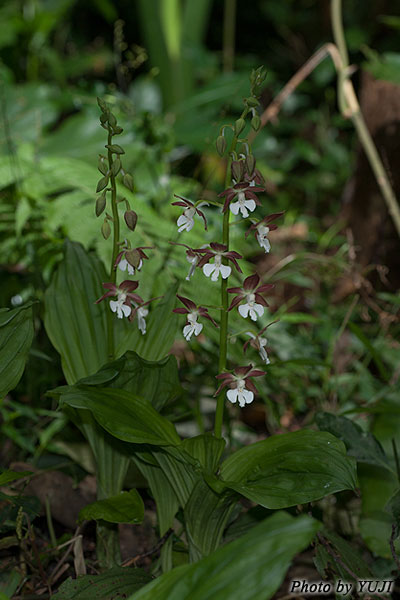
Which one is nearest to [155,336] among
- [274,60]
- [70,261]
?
[70,261]

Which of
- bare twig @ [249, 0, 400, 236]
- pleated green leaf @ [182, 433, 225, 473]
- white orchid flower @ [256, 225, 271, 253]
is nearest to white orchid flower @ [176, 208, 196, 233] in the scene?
white orchid flower @ [256, 225, 271, 253]

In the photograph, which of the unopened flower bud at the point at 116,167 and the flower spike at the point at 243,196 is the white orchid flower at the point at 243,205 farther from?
the unopened flower bud at the point at 116,167

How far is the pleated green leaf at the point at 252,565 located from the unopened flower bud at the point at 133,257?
51cm

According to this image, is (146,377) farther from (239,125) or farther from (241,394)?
(239,125)

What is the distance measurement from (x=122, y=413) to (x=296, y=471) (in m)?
0.32

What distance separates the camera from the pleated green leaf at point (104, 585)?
97cm

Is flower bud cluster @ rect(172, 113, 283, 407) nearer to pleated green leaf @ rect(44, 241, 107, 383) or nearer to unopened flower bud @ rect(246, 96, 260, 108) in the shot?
unopened flower bud @ rect(246, 96, 260, 108)

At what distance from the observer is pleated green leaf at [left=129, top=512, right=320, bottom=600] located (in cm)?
64

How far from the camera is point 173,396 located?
117 centimetres

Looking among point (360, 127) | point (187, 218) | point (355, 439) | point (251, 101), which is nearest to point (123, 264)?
point (187, 218)

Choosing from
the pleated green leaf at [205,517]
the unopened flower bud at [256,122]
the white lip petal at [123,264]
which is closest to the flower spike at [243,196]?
the unopened flower bud at [256,122]

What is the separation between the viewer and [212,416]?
184 cm

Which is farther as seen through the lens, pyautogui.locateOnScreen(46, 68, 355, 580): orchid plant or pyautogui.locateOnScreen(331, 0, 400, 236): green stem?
pyautogui.locateOnScreen(331, 0, 400, 236): green stem

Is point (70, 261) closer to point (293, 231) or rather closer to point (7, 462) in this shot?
point (7, 462)
